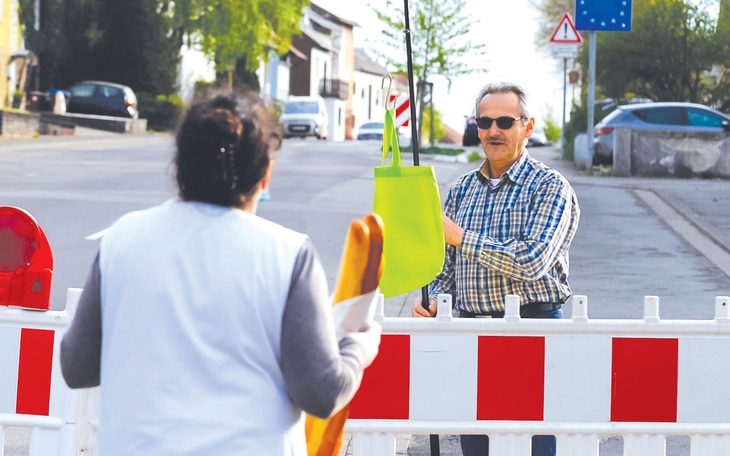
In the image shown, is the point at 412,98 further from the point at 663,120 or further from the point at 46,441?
the point at 663,120

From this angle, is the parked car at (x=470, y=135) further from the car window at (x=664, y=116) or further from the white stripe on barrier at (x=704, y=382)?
the white stripe on barrier at (x=704, y=382)

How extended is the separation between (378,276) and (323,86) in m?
96.2

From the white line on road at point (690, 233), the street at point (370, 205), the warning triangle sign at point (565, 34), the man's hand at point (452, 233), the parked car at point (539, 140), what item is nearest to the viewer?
the man's hand at point (452, 233)

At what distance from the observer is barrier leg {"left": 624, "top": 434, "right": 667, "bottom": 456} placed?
459cm

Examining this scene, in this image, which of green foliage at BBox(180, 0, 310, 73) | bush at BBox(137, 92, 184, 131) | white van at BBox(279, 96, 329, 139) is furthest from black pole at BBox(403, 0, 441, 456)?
green foliage at BBox(180, 0, 310, 73)

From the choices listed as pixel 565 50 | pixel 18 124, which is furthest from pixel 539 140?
pixel 565 50

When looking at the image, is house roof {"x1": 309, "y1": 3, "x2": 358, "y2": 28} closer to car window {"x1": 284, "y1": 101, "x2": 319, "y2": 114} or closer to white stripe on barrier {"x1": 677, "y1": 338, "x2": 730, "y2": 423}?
car window {"x1": 284, "y1": 101, "x2": 319, "y2": 114}

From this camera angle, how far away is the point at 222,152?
2.60 meters

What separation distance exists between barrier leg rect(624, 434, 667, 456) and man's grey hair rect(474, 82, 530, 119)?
1135 mm

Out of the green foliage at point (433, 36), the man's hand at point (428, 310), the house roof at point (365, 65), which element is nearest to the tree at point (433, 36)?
the green foliage at point (433, 36)

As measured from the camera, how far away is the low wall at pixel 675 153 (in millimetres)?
25328

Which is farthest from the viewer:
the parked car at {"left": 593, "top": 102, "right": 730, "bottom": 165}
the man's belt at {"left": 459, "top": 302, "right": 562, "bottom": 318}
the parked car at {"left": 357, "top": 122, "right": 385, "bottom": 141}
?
the parked car at {"left": 357, "top": 122, "right": 385, "bottom": 141}

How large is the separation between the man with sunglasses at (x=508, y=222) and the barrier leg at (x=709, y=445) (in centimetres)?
65

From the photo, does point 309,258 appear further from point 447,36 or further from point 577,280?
point 447,36
